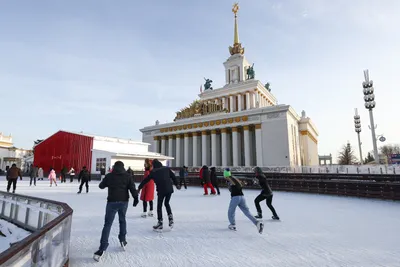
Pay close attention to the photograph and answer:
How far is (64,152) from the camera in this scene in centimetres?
3042

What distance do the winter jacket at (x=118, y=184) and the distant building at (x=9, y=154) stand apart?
2159 inches

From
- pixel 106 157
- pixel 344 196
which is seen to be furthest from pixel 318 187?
pixel 106 157

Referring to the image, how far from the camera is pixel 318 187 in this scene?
12797 mm

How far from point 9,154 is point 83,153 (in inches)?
1534

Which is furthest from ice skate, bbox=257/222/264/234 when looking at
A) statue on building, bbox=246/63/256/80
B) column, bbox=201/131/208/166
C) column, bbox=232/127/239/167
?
statue on building, bbox=246/63/256/80

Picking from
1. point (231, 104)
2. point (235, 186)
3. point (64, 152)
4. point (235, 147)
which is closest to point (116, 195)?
point (235, 186)

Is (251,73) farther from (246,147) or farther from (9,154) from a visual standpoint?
(9,154)

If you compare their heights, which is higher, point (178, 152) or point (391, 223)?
point (178, 152)

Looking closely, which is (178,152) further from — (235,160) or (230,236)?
(230,236)

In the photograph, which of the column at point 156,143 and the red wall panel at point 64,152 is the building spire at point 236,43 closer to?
the column at point 156,143

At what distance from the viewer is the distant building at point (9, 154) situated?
50000 mm

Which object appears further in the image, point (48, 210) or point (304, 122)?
point (304, 122)

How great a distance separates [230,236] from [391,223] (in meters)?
4.70

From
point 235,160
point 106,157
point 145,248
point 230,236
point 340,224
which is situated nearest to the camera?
point 145,248
